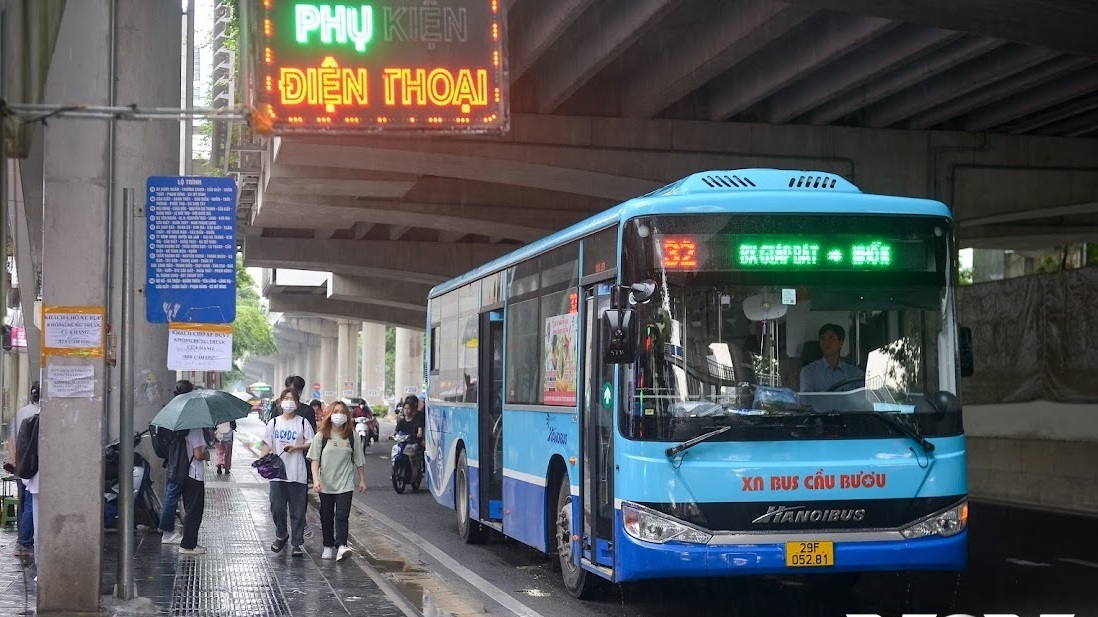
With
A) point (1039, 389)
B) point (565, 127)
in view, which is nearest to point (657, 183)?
point (565, 127)

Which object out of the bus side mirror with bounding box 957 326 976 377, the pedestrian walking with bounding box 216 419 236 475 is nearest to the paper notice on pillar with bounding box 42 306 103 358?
the bus side mirror with bounding box 957 326 976 377

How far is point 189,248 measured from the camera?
11.9 metres

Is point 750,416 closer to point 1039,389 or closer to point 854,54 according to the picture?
point 854,54

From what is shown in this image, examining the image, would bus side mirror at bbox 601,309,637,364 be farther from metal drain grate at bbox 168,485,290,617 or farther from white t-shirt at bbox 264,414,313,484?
white t-shirt at bbox 264,414,313,484

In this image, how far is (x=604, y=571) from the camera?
1062 centimetres

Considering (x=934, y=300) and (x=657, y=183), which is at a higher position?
(x=657, y=183)

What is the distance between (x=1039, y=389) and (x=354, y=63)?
15275 millimetres

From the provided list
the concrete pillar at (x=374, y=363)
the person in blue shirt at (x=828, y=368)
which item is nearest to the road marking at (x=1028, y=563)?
the person in blue shirt at (x=828, y=368)

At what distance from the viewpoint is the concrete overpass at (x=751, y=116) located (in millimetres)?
18578

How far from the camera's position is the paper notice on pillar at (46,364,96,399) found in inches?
419

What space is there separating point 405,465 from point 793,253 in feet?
53.4

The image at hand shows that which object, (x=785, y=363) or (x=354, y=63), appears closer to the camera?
(x=785, y=363)

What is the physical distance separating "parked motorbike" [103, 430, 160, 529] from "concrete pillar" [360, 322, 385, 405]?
2836 inches

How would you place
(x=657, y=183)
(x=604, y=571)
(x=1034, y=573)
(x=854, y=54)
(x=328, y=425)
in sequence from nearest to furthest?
1. (x=604, y=571)
2. (x=1034, y=573)
3. (x=328, y=425)
4. (x=854, y=54)
5. (x=657, y=183)
